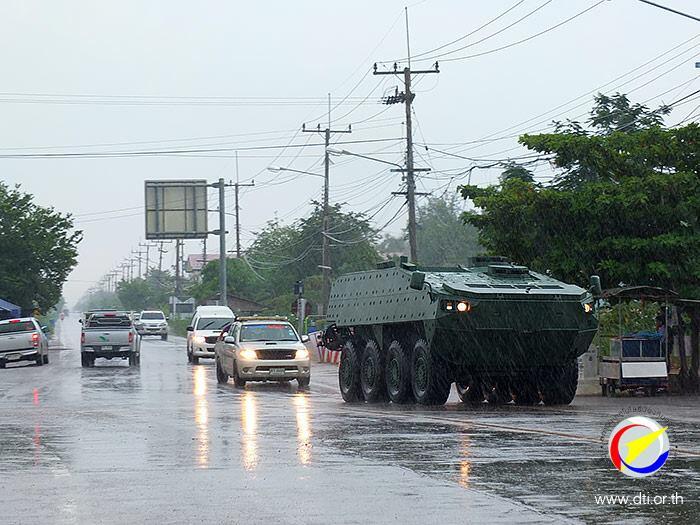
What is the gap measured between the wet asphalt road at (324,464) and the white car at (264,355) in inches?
275

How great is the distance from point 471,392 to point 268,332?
8701 millimetres

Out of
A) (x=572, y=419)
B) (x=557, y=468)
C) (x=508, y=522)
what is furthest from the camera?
(x=572, y=419)

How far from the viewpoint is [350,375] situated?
26.9 meters

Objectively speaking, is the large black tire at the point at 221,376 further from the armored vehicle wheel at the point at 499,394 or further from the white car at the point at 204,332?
the white car at the point at 204,332

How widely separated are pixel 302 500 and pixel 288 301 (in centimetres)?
8590

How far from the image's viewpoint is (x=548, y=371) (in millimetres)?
24031

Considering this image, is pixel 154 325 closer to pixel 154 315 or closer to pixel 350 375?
pixel 154 315

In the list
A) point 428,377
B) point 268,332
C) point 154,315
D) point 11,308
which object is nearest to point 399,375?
point 428,377

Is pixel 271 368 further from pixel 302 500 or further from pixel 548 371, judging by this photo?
pixel 302 500

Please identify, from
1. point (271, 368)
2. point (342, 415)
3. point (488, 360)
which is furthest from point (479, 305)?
point (271, 368)

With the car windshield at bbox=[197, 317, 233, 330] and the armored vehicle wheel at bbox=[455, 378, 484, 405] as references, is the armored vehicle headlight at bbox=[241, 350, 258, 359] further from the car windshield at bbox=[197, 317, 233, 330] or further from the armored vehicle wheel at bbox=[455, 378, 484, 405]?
the car windshield at bbox=[197, 317, 233, 330]

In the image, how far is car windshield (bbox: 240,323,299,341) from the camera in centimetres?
3299

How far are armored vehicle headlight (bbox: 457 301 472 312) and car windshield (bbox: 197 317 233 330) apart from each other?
28800 mm

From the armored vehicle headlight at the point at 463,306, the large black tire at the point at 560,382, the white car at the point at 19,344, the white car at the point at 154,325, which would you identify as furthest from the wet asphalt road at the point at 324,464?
the white car at the point at 154,325
